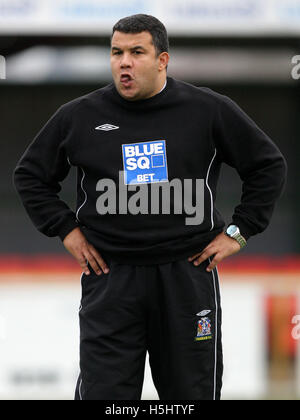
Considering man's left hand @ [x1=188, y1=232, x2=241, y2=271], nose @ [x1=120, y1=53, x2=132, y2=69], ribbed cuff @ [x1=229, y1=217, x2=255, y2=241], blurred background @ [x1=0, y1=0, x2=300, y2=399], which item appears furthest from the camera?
blurred background @ [x1=0, y1=0, x2=300, y2=399]

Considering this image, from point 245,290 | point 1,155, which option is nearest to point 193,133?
point 245,290

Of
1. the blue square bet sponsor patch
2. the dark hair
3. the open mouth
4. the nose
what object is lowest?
the blue square bet sponsor patch

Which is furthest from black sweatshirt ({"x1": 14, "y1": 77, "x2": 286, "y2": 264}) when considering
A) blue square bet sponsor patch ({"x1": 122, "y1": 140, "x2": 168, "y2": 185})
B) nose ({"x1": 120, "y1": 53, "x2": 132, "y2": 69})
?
nose ({"x1": 120, "y1": 53, "x2": 132, "y2": 69})

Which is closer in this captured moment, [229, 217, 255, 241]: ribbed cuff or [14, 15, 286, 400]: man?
[14, 15, 286, 400]: man

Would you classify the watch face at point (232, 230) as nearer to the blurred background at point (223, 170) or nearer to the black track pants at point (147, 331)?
the black track pants at point (147, 331)

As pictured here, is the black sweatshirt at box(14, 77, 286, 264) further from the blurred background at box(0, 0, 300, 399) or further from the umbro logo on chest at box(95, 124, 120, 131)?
the blurred background at box(0, 0, 300, 399)

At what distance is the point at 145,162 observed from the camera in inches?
101

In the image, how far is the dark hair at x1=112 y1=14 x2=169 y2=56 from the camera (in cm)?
254

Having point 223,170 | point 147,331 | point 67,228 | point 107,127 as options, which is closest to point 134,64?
point 107,127

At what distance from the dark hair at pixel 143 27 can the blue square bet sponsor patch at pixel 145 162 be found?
30 cm

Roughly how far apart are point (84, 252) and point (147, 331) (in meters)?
0.32

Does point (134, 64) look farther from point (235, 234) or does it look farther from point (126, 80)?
point (235, 234)

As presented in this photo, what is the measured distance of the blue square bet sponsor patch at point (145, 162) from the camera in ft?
8.43

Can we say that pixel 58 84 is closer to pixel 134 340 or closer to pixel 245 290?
pixel 245 290
